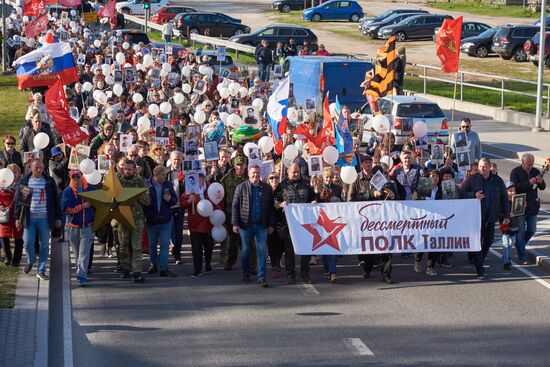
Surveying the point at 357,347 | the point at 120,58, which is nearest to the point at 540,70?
the point at 120,58

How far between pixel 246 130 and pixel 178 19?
38.2 m

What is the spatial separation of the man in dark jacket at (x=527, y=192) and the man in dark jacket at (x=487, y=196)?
53cm

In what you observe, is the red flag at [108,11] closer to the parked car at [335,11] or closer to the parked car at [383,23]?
the parked car at [383,23]

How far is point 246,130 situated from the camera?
67.8 feet

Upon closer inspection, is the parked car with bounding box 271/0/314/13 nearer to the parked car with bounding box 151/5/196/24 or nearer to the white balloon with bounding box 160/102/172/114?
the parked car with bounding box 151/5/196/24

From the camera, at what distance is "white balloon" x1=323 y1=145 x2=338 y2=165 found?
54.4ft

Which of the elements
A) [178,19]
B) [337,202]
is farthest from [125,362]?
[178,19]

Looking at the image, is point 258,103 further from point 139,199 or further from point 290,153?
point 139,199

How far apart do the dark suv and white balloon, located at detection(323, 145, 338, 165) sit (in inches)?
1205

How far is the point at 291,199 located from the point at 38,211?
3333 millimetres

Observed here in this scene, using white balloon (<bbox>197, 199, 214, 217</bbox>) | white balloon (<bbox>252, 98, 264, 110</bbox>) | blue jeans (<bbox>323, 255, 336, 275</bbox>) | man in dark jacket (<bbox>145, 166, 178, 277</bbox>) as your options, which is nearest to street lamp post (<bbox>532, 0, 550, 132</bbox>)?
white balloon (<bbox>252, 98, 264, 110</bbox>)

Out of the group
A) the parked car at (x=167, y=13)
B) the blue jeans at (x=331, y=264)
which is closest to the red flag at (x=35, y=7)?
the parked car at (x=167, y=13)

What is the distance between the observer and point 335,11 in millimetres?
66500

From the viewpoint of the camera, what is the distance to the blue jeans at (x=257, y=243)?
14.9 metres
